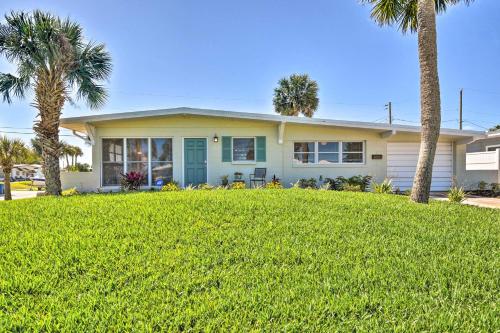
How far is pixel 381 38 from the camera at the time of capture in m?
11.6

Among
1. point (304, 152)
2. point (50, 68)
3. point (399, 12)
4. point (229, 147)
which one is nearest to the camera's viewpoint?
point (399, 12)

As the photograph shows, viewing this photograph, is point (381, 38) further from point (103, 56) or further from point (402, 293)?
point (402, 293)

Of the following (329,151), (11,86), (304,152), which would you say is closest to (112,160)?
(11,86)

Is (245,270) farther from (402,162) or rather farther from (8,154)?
(8,154)

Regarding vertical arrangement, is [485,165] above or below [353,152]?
below

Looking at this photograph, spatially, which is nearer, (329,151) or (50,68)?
(50,68)

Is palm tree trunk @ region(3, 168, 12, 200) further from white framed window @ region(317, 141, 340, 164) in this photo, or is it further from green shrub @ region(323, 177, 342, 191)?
green shrub @ region(323, 177, 342, 191)

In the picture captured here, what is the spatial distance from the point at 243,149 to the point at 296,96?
470 inches

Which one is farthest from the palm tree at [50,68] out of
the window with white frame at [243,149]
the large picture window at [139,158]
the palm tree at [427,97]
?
the palm tree at [427,97]

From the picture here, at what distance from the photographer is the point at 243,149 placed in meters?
11.5

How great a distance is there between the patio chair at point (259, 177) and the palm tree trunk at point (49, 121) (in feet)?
21.7

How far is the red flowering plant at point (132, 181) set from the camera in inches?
410

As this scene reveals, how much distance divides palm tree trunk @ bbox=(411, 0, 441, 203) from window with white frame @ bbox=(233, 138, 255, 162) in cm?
647

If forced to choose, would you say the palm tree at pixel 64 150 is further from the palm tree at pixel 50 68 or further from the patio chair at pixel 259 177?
the patio chair at pixel 259 177
